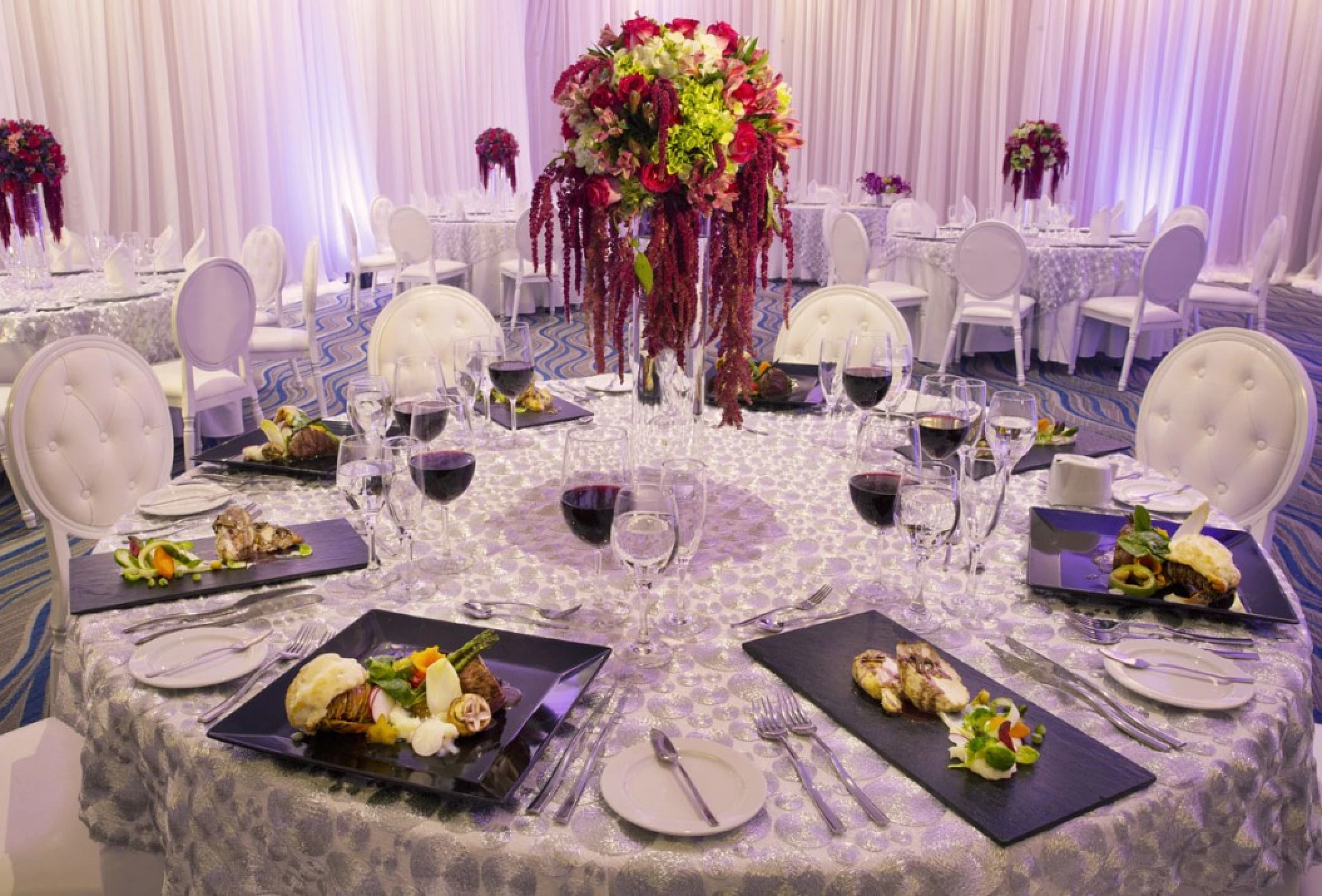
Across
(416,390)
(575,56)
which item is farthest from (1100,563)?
Answer: (575,56)

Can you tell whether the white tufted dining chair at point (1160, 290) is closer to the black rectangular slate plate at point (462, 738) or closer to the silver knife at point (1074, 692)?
the silver knife at point (1074, 692)

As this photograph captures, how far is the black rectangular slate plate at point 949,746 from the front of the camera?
2.77 ft

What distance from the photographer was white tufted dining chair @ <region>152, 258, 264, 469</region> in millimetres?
3775

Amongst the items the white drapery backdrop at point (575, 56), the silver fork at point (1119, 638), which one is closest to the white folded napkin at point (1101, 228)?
the white drapery backdrop at point (575, 56)

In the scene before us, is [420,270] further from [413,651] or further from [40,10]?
[413,651]

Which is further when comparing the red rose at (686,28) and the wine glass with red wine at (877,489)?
the red rose at (686,28)

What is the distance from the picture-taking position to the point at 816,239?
9172 millimetres

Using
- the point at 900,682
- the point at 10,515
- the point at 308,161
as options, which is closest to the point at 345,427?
the point at 900,682

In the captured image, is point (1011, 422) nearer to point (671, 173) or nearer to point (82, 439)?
point (671, 173)

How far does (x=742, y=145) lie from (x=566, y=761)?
0.94 m

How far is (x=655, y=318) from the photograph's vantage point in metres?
1.50

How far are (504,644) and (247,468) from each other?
0.87 m

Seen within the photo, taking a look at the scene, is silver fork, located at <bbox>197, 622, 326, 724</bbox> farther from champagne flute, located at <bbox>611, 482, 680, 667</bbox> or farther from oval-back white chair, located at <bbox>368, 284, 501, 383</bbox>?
oval-back white chair, located at <bbox>368, 284, 501, 383</bbox>

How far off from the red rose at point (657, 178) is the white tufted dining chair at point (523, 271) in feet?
17.0
